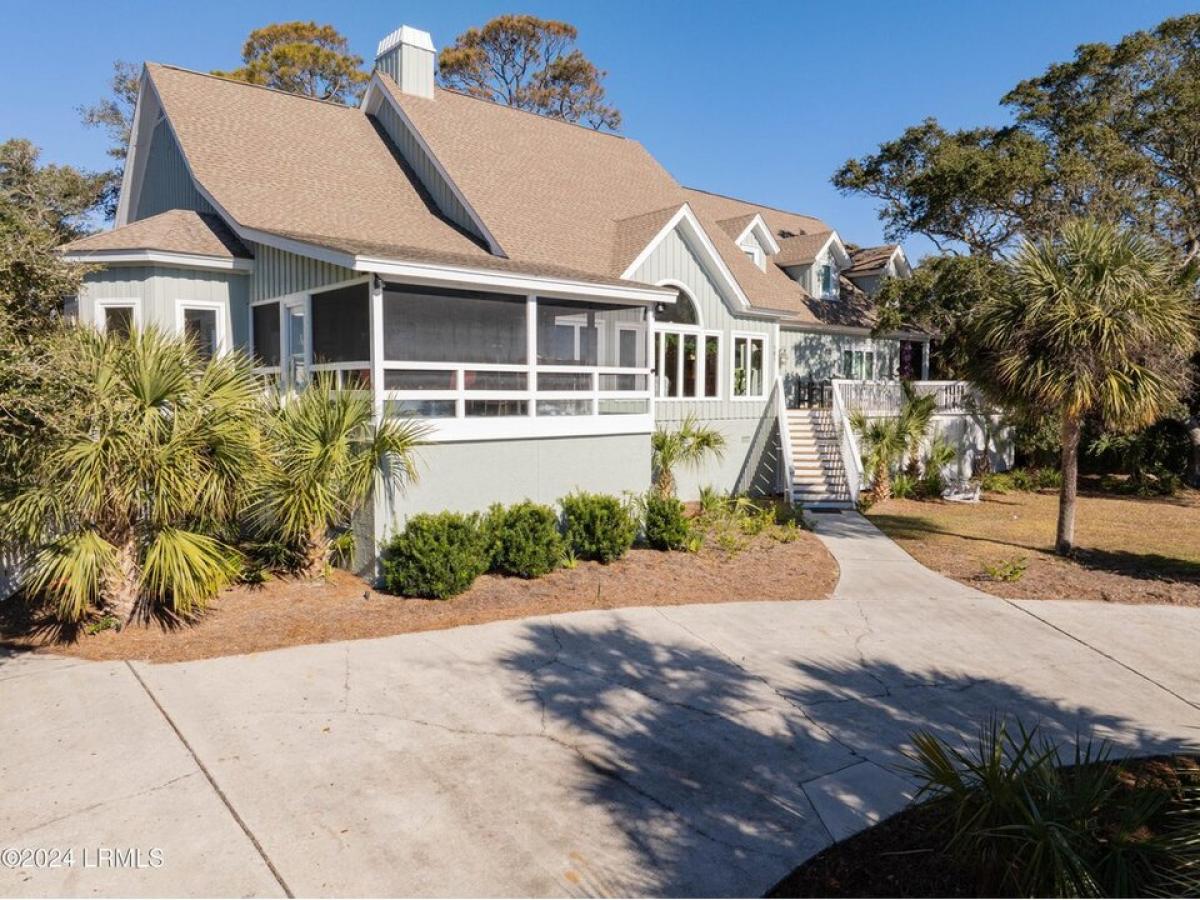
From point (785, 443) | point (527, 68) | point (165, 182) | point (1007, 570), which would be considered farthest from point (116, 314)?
point (527, 68)

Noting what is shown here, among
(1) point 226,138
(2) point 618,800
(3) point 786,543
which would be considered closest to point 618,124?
(1) point 226,138

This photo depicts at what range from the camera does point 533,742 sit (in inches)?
240

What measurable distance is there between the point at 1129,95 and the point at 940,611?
19.7 meters

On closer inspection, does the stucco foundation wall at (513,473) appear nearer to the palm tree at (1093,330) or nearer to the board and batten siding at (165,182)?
the palm tree at (1093,330)

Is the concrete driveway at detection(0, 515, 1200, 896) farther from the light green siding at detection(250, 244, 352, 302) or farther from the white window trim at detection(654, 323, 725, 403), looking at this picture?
the white window trim at detection(654, 323, 725, 403)

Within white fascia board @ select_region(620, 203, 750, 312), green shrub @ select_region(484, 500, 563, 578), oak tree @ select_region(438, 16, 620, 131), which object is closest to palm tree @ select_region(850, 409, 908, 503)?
white fascia board @ select_region(620, 203, 750, 312)

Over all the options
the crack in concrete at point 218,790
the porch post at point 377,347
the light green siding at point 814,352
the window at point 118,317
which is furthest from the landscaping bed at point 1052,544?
the window at point 118,317

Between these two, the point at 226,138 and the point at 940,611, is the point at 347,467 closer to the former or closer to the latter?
the point at 940,611

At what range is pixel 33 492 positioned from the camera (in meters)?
7.60

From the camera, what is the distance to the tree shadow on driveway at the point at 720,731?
4.79 m

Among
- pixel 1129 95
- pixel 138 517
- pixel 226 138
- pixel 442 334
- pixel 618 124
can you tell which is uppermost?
pixel 618 124

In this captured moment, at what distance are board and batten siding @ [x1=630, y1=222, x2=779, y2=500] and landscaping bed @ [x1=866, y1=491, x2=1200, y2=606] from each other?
3168 mm

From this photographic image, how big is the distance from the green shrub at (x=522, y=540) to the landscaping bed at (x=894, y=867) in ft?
20.7

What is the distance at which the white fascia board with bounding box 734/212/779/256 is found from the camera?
877 inches
